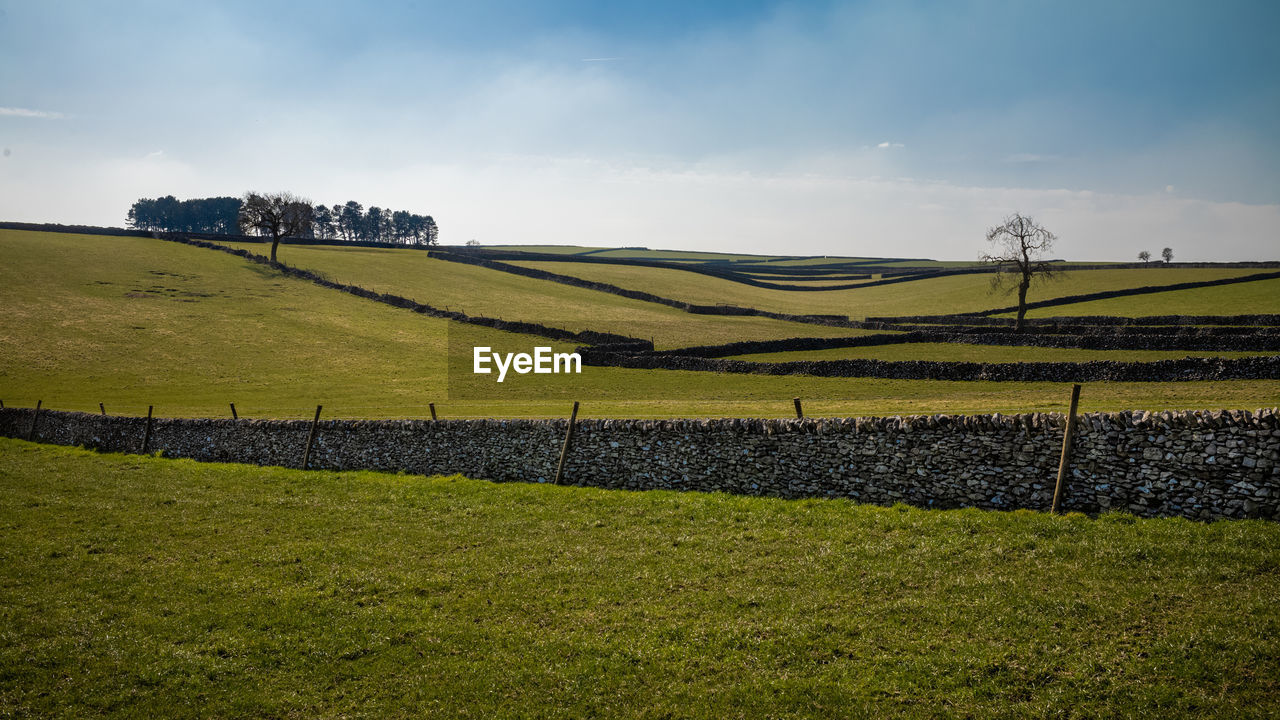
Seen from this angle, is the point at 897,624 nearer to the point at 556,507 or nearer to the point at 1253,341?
the point at 556,507

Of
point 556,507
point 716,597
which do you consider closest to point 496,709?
point 716,597

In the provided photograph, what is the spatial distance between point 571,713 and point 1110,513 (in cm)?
929

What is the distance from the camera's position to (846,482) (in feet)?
47.0

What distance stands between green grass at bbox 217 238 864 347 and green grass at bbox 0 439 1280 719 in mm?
48042

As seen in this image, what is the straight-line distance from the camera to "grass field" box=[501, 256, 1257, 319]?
85688 millimetres

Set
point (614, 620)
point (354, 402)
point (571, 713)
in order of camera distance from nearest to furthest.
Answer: point (571, 713), point (614, 620), point (354, 402)

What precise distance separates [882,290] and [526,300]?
211ft

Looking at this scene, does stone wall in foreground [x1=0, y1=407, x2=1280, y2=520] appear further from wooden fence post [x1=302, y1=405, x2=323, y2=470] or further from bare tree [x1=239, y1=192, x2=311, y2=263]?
bare tree [x1=239, y1=192, x2=311, y2=263]

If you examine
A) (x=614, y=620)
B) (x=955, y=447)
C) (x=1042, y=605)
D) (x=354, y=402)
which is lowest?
(x=354, y=402)

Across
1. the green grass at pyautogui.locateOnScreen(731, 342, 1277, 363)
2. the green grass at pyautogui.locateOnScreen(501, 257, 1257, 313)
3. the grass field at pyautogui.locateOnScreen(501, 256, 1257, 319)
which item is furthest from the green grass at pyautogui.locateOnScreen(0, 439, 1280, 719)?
the grass field at pyautogui.locateOnScreen(501, 256, 1257, 319)

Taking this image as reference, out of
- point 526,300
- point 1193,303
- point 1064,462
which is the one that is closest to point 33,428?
point 1064,462

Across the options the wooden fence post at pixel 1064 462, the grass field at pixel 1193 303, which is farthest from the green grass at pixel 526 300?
the wooden fence post at pixel 1064 462

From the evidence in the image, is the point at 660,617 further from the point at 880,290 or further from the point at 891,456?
the point at 880,290

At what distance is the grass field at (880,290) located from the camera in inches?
3374
